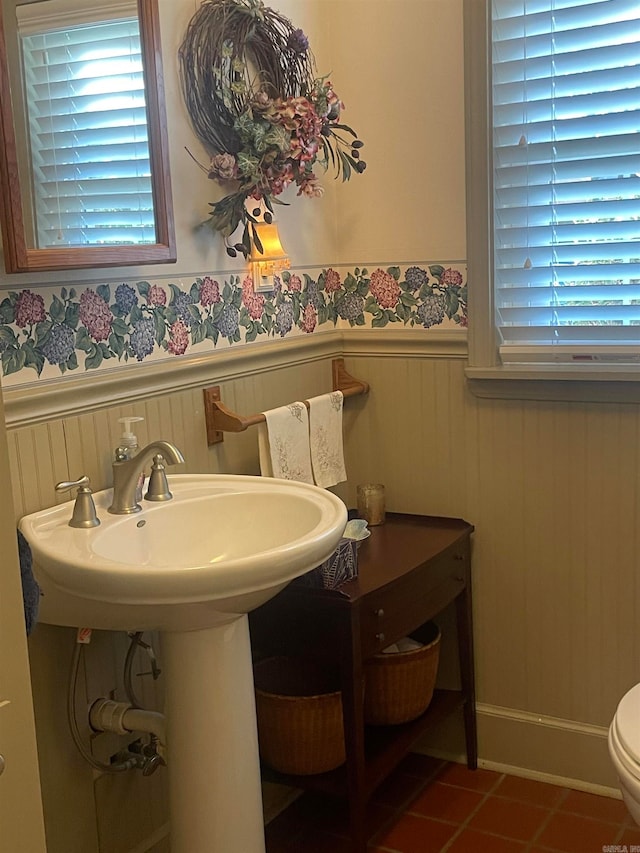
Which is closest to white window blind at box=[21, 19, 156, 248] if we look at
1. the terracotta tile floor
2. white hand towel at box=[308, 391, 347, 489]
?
white hand towel at box=[308, 391, 347, 489]

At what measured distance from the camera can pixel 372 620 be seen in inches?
75.7

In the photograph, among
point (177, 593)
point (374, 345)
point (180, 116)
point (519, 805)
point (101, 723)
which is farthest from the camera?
point (374, 345)

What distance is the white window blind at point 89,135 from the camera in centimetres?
153

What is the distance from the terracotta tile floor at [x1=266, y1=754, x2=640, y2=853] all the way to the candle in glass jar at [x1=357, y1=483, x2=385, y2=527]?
661 mm

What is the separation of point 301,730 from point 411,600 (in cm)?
36

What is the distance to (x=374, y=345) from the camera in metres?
2.43

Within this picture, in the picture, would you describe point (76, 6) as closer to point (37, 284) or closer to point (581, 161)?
point (37, 284)

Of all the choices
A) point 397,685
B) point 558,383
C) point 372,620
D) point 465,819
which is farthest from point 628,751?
point 558,383

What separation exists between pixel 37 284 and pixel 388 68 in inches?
45.2

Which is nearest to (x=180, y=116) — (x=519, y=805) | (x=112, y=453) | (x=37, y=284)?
(x=37, y=284)

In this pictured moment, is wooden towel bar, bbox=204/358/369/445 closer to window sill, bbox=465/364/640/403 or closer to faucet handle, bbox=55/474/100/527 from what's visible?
faucet handle, bbox=55/474/100/527

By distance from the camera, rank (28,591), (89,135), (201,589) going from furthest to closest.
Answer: (89,135) < (201,589) < (28,591)

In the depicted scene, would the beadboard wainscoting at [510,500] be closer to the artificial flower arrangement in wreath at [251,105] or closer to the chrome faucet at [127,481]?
the chrome faucet at [127,481]

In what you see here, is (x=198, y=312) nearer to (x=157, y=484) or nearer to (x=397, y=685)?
(x=157, y=484)
